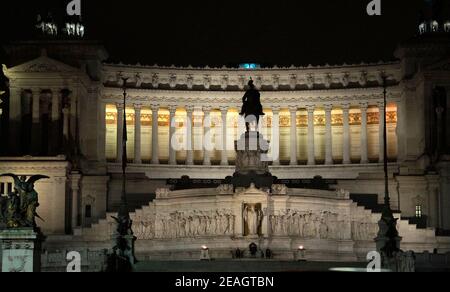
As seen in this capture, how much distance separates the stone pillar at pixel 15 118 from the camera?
120 metres

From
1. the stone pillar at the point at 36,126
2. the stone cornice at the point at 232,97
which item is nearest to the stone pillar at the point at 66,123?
the stone pillar at the point at 36,126

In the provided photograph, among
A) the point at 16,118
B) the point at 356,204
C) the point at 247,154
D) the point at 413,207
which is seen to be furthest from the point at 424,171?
the point at 16,118

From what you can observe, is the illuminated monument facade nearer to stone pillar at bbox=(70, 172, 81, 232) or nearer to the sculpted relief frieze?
the sculpted relief frieze

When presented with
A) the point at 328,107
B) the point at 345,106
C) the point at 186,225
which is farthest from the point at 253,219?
the point at 345,106

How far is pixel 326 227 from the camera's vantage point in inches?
3880

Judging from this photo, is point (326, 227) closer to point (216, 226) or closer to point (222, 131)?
point (216, 226)

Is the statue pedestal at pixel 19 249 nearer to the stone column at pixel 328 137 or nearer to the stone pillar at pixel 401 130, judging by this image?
the stone pillar at pixel 401 130

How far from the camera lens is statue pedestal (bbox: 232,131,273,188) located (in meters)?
97.3

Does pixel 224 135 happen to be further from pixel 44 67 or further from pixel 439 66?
pixel 439 66

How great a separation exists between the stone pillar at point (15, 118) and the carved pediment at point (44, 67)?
2.14 m

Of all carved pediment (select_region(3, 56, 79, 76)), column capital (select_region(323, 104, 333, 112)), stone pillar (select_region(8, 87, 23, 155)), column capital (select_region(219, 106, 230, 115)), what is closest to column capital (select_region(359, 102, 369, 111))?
column capital (select_region(323, 104, 333, 112))

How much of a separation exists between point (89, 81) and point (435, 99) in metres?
37.0

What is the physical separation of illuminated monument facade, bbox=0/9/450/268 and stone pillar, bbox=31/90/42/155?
0.49 ft

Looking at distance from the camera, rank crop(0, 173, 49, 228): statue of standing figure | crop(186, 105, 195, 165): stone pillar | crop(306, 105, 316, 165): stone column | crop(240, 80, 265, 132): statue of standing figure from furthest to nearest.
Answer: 1. crop(186, 105, 195, 165): stone pillar
2. crop(306, 105, 316, 165): stone column
3. crop(240, 80, 265, 132): statue of standing figure
4. crop(0, 173, 49, 228): statue of standing figure
